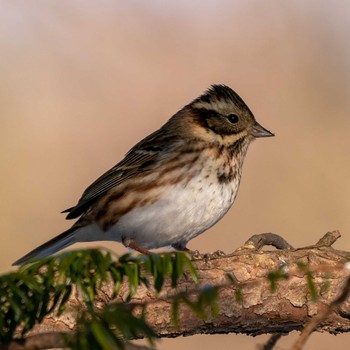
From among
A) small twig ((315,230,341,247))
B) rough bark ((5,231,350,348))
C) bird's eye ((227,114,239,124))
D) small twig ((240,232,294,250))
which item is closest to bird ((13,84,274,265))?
bird's eye ((227,114,239,124))

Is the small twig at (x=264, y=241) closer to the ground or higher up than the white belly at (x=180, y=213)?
closer to the ground

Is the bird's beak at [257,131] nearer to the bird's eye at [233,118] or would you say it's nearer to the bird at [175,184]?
the bird at [175,184]

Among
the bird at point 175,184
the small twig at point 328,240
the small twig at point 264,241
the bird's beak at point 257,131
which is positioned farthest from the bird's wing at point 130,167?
the small twig at point 328,240

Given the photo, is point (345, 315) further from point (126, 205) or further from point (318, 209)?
point (318, 209)

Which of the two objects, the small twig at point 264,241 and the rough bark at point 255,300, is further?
the small twig at point 264,241

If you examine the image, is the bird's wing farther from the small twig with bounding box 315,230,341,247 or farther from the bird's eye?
the small twig with bounding box 315,230,341,247

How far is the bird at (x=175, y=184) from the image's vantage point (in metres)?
6.37

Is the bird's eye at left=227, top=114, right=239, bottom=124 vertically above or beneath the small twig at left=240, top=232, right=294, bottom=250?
above

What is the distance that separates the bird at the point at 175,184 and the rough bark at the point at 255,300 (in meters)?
2.11

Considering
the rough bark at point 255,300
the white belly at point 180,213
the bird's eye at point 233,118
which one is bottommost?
the rough bark at point 255,300

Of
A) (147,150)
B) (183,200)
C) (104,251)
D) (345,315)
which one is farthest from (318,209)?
(104,251)

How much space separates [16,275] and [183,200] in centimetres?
432

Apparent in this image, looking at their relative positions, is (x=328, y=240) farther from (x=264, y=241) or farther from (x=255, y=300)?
(x=255, y=300)

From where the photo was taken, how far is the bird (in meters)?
6.37
